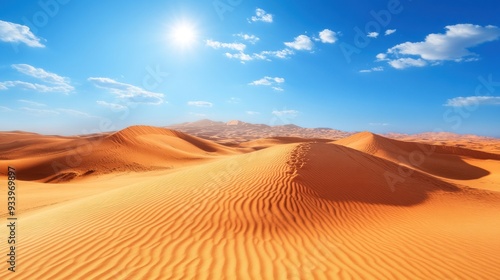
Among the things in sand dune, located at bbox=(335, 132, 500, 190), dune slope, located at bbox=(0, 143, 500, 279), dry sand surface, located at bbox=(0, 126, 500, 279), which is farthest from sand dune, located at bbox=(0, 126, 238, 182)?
sand dune, located at bbox=(335, 132, 500, 190)

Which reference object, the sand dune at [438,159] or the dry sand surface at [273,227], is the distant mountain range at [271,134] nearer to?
the sand dune at [438,159]

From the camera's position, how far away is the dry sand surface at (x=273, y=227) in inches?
174

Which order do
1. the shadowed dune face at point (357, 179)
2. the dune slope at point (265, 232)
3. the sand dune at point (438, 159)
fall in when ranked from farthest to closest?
the sand dune at point (438, 159) < the shadowed dune face at point (357, 179) < the dune slope at point (265, 232)

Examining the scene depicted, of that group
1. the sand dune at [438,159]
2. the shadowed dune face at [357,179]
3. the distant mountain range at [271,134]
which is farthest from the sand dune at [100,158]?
the distant mountain range at [271,134]

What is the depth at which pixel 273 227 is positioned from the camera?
6055mm

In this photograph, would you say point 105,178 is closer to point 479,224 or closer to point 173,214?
point 173,214

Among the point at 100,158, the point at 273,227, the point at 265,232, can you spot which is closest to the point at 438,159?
the point at 273,227

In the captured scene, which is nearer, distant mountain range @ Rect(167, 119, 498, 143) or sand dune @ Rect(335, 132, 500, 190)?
sand dune @ Rect(335, 132, 500, 190)

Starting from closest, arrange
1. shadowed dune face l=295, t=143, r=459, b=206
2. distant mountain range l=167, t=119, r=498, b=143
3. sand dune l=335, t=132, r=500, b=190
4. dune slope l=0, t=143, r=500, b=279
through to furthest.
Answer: dune slope l=0, t=143, r=500, b=279 < shadowed dune face l=295, t=143, r=459, b=206 < sand dune l=335, t=132, r=500, b=190 < distant mountain range l=167, t=119, r=498, b=143

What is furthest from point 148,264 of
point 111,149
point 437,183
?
point 111,149

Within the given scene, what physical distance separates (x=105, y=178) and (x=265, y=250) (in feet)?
55.3

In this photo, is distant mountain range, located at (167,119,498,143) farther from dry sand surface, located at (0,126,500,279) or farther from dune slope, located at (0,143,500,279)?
dune slope, located at (0,143,500,279)

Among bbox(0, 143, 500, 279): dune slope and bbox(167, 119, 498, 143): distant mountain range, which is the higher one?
bbox(167, 119, 498, 143): distant mountain range

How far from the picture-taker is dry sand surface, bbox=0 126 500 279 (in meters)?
4.41
